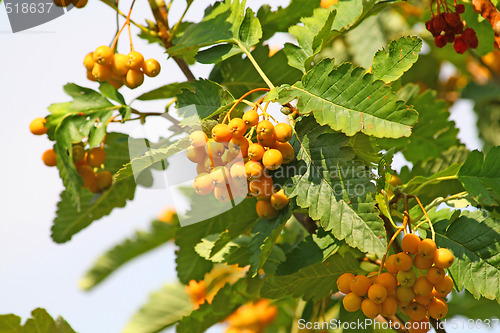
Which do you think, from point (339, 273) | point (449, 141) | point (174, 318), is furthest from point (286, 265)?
point (174, 318)

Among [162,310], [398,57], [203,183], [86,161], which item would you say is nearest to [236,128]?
[203,183]

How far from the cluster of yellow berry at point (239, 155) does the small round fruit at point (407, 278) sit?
0.39 m

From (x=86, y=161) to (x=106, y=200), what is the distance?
190mm

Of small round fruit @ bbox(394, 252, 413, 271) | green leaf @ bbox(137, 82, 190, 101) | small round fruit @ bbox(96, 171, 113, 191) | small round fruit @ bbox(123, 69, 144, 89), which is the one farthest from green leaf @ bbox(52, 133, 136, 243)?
small round fruit @ bbox(394, 252, 413, 271)

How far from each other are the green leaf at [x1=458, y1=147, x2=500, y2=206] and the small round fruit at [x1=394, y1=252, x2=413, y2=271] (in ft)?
0.91

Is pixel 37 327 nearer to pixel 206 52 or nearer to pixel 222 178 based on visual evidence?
pixel 222 178

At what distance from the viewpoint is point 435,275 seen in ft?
4.53

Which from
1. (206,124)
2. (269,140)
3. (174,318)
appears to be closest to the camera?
(269,140)

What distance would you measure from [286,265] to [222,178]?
1.50 ft

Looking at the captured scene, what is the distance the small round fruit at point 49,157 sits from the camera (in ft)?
6.15

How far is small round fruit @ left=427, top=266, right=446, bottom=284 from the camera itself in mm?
1382

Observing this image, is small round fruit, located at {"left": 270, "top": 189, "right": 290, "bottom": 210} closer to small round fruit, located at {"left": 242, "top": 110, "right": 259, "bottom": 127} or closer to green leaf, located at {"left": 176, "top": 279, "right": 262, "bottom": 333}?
small round fruit, located at {"left": 242, "top": 110, "right": 259, "bottom": 127}

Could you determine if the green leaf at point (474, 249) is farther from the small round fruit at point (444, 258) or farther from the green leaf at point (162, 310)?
the green leaf at point (162, 310)

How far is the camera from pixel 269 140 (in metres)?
1.37
